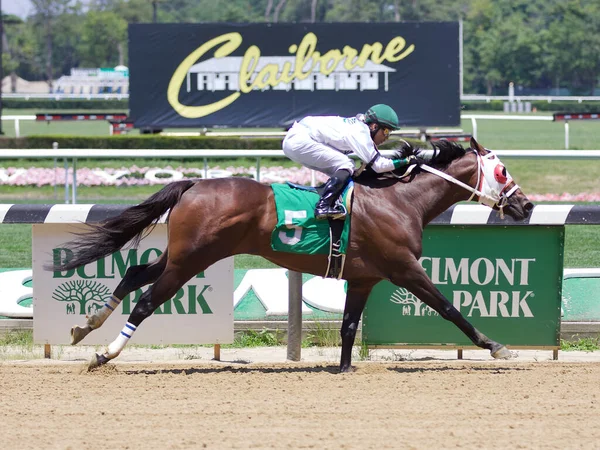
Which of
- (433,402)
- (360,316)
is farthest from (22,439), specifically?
(360,316)

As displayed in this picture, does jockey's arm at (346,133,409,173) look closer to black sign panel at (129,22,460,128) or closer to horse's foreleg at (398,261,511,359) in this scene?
horse's foreleg at (398,261,511,359)

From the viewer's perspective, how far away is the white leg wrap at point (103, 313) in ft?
20.0

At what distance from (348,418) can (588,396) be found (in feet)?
4.88

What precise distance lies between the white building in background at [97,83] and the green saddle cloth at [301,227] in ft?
212

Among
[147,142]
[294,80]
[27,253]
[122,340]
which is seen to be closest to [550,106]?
[294,80]

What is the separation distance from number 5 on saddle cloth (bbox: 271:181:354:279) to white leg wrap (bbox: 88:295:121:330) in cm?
106

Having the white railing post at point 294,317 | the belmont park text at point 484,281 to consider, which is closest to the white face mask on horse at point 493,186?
the belmont park text at point 484,281

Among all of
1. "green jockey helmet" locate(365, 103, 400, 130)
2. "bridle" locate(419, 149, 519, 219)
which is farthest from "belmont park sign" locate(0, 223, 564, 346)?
"green jockey helmet" locate(365, 103, 400, 130)

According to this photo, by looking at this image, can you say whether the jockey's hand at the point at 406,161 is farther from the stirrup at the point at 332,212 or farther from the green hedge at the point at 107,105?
the green hedge at the point at 107,105

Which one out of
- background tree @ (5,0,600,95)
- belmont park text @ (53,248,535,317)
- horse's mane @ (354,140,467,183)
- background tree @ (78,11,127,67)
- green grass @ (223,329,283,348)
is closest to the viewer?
horse's mane @ (354,140,467,183)

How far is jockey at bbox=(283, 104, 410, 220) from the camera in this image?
234 inches

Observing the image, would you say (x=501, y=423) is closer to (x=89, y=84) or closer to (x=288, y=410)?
(x=288, y=410)

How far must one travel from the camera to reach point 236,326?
283 inches

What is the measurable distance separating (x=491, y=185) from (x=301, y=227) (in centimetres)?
129
